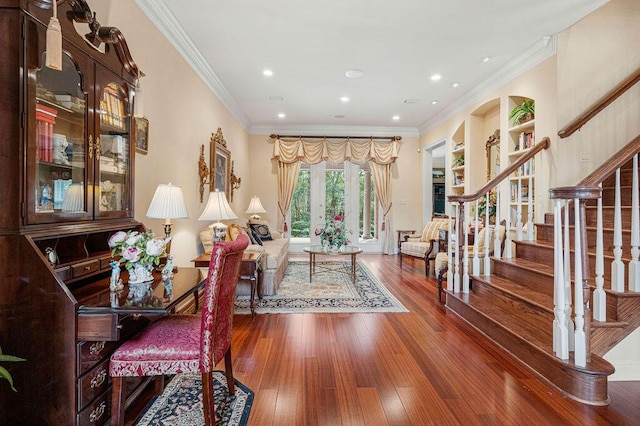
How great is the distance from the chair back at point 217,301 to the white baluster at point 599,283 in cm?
237

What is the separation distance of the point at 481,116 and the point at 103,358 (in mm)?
6115

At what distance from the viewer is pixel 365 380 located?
221 cm

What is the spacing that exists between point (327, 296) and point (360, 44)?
3.11 metres

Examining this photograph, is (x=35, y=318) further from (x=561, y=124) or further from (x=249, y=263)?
(x=561, y=124)

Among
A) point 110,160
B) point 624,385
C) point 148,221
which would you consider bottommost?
point 624,385

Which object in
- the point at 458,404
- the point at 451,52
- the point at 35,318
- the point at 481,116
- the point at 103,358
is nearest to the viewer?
the point at 35,318

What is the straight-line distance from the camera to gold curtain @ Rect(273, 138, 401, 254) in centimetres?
759

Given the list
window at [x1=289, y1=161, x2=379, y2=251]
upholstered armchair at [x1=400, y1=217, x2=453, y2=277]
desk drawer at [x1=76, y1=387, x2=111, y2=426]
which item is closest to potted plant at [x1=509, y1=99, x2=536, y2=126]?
upholstered armchair at [x1=400, y1=217, x2=453, y2=277]

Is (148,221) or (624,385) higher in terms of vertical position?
(148,221)

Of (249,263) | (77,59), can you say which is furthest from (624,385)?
(77,59)

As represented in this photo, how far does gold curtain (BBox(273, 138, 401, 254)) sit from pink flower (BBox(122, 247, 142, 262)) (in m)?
5.87

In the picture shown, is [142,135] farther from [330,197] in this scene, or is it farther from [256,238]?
[330,197]

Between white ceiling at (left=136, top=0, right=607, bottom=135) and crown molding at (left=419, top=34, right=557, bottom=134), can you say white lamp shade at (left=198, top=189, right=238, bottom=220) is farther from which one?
crown molding at (left=419, top=34, right=557, bottom=134)

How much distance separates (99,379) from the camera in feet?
5.19
